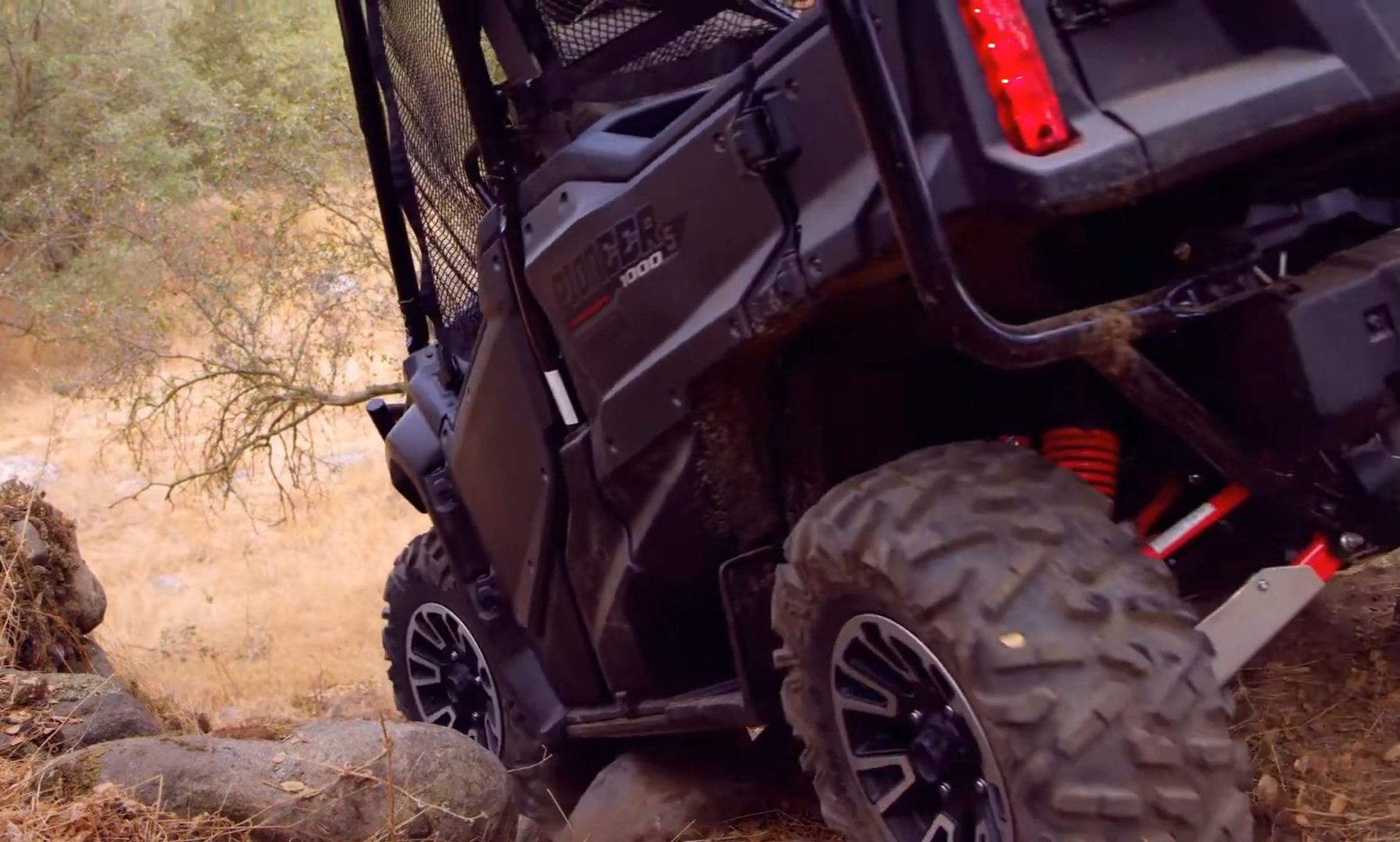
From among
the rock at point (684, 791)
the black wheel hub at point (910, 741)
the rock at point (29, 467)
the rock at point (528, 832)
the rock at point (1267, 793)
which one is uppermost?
the black wheel hub at point (910, 741)

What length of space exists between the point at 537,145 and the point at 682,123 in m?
0.78

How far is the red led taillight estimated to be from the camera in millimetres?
1921

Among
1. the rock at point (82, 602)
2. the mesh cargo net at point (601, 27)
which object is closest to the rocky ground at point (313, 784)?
the rock at point (82, 602)

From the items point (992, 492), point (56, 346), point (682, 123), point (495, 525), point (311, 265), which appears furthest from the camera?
point (56, 346)

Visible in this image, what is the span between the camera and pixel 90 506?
14.0 metres

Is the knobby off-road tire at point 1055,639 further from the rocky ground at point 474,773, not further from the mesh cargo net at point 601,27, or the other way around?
the mesh cargo net at point 601,27

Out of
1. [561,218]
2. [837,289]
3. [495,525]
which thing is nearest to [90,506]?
[495,525]

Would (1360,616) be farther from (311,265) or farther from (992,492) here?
(311,265)

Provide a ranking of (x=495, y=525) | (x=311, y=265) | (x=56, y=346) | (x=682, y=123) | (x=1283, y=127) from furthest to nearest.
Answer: (x=56, y=346) → (x=311, y=265) → (x=495, y=525) → (x=682, y=123) → (x=1283, y=127)

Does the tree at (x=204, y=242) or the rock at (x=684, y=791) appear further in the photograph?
the tree at (x=204, y=242)

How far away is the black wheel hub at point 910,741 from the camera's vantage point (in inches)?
83.7

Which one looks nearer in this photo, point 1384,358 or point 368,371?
point 1384,358

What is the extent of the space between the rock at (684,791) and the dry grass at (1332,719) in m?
1.12

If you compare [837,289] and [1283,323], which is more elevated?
[837,289]
